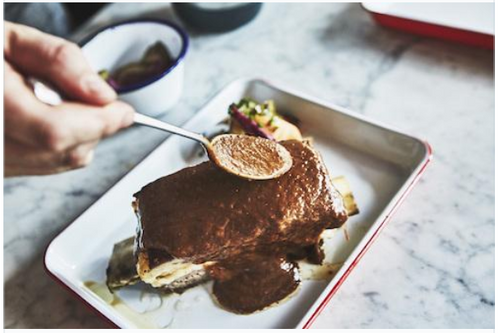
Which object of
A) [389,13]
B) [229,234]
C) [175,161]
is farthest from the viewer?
[389,13]

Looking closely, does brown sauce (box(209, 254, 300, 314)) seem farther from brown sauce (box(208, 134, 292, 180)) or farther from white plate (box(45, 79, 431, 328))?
brown sauce (box(208, 134, 292, 180))

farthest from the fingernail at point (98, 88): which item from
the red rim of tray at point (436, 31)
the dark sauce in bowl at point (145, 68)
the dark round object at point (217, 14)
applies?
the red rim of tray at point (436, 31)

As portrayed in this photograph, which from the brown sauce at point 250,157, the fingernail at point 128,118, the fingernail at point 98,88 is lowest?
the brown sauce at point 250,157

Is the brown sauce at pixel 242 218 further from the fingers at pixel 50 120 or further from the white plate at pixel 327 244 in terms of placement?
the fingers at pixel 50 120

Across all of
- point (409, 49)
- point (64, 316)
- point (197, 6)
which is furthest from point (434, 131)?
point (64, 316)

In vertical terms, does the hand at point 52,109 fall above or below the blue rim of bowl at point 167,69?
above

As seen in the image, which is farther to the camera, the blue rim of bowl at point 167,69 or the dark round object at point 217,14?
the dark round object at point 217,14

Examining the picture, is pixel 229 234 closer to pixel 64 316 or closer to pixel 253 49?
pixel 64 316

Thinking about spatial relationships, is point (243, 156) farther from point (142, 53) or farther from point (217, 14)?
point (217, 14)
